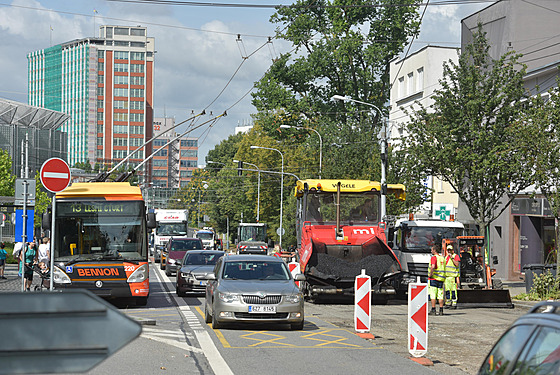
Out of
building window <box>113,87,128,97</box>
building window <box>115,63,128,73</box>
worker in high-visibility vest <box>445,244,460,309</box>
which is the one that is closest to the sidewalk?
worker in high-visibility vest <box>445,244,460,309</box>

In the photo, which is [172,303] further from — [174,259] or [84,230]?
[174,259]

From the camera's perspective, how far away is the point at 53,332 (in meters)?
1.82

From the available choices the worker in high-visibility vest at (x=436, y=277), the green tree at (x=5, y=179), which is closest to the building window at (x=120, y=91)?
the green tree at (x=5, y=179)

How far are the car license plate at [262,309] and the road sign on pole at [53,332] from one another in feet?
44.2

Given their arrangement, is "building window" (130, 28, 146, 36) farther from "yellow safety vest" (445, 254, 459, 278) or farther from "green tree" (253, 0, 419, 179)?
"yellow safety vest" (445, 254, 459, 278)

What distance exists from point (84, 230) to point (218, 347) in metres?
7.70

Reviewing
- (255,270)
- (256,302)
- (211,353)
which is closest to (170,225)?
(255,270)

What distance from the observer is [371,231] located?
2455 centimetres

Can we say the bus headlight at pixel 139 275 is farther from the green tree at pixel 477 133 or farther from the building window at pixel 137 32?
the building window at pixel 137 32

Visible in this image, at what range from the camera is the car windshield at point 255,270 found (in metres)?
16.7

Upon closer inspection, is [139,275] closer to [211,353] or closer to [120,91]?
[211,353]

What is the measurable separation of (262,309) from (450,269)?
7.59 meters

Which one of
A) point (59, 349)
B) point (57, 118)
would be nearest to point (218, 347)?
point (59, 349)

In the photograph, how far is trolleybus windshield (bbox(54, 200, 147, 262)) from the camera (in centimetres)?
1947
